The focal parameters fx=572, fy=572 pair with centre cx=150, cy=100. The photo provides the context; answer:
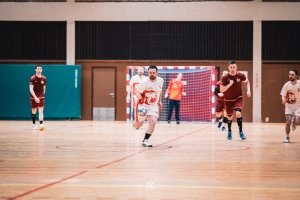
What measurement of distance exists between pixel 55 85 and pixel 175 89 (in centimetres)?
688

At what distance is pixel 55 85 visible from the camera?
29891mm

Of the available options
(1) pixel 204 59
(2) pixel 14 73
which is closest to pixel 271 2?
(1) pixel 204 59

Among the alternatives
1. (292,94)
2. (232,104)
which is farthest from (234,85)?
(292,94)

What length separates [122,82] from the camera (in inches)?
1194

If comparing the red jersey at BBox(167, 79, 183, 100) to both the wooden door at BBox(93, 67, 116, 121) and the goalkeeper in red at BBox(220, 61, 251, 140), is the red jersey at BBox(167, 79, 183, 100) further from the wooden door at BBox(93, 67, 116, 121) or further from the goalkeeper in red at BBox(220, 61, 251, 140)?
the goalkeeper in red at BBox(220, 61, 251, 140)

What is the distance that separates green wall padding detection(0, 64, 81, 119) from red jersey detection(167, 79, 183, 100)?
5.56m

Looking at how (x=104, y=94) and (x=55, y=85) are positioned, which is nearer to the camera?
(x=55, y=85)

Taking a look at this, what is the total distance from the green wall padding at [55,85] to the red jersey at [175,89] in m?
5.56

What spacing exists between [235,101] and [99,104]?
620 inches

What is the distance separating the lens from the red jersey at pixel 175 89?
26.7 m

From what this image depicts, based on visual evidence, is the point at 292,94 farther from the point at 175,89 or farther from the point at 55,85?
the point at 55,85

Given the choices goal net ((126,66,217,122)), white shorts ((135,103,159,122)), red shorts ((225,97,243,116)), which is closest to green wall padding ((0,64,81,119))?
goal net ((126,66,217,122))

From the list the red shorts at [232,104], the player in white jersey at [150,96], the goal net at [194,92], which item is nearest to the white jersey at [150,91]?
the player in white jersey at [150,96]

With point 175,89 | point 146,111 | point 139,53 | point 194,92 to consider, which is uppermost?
point 139,53
